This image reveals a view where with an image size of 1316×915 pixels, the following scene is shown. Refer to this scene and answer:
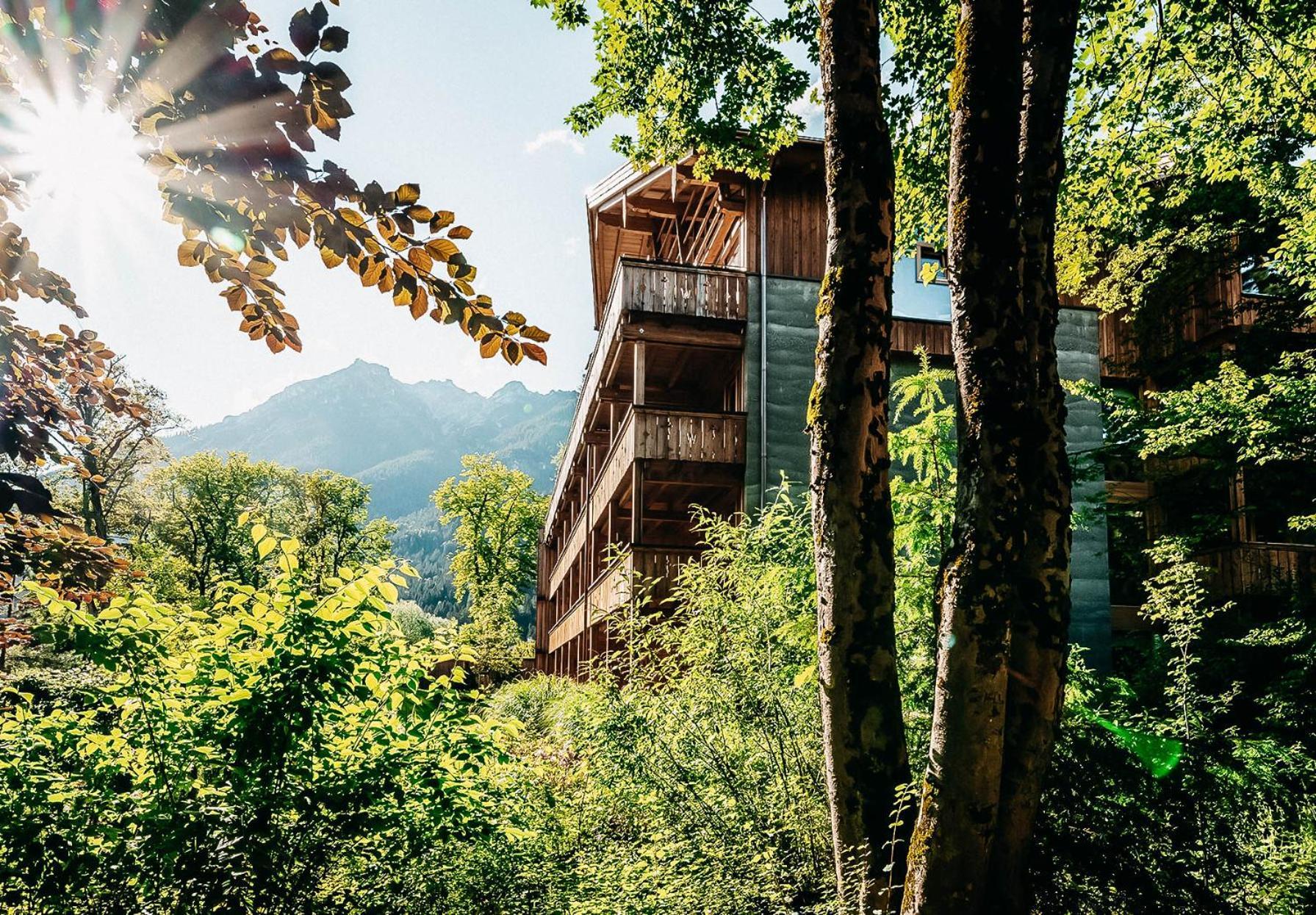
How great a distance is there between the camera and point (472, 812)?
413 centimetres

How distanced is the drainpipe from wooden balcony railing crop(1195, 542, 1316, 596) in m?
9.82

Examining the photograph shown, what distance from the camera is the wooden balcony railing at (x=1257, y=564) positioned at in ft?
57.3

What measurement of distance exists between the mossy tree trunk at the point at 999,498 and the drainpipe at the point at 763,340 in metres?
11.6

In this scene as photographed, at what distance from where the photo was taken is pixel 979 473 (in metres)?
3.27

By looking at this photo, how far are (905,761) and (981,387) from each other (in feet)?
5.26

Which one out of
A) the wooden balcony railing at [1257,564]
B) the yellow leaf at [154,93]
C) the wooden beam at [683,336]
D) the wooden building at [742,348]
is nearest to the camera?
the yellow leaf at [154,93]

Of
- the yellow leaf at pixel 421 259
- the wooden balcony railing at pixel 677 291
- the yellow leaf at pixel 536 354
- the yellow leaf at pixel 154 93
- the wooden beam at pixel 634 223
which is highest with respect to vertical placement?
the wooden beam at pixel 634 223

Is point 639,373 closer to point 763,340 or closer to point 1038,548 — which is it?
point 763,340

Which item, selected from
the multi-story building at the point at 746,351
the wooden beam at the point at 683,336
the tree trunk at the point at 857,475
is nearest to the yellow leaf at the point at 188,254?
the tree trunk at the point at 857,475

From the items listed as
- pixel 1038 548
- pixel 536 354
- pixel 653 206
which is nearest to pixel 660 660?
pixel 1038 548

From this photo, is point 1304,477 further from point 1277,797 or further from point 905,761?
point 905,761

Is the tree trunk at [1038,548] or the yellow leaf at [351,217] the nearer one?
the yellow leaf at [351,217]

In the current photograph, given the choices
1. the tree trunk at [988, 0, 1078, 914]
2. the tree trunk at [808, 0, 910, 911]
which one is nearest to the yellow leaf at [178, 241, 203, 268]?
the tree trunk at [808, 0, 910, 911]

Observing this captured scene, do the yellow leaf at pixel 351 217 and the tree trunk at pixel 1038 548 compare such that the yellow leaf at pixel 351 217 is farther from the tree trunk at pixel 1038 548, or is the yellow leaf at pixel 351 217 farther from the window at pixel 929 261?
the window at pixel 929 261
